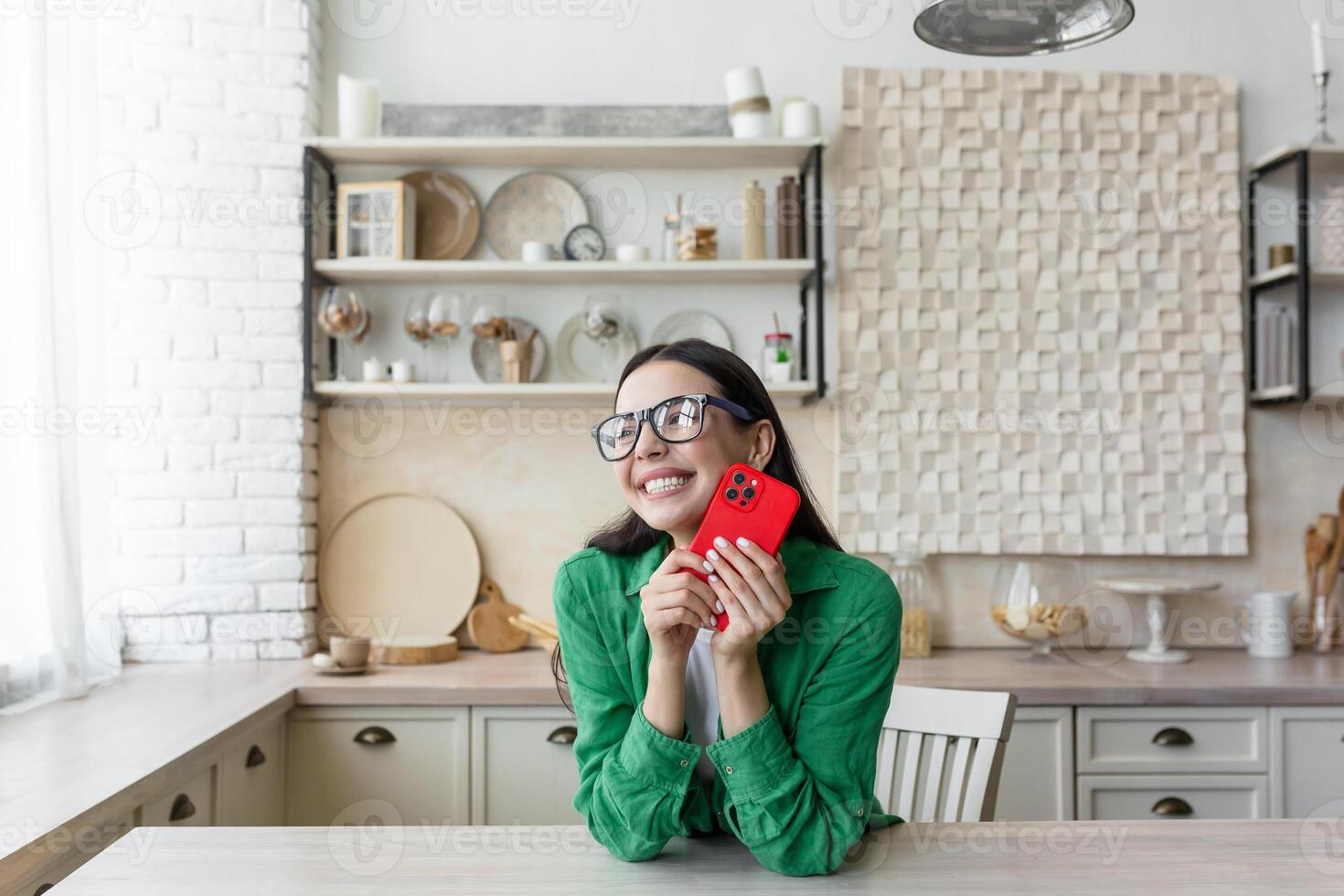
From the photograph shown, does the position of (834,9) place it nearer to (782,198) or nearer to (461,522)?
(782,198)

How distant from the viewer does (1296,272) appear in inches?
111

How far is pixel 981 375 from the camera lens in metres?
2.99

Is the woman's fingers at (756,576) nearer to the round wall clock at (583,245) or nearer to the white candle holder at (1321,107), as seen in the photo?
the round wall clock at (583,245)

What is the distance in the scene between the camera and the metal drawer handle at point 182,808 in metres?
1.83

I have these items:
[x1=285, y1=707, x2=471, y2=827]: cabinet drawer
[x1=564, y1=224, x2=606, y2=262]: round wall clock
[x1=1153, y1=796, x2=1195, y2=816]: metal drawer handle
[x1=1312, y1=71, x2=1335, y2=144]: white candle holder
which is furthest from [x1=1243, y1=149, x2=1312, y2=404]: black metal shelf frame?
[x1=285, y1=707, x2=471, y2=827]: cabinet drawer

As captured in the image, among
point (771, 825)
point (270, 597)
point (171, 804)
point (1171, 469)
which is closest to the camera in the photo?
point (771, 825)

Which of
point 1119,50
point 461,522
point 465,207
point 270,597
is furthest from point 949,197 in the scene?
point 270,597

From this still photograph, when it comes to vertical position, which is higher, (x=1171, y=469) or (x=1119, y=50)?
(x=1119, y=50)

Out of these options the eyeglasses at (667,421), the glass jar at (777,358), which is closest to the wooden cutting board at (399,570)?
the glass jar at (777,358)

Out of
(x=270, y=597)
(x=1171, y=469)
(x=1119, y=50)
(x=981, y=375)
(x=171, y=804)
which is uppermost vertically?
(x=1119, y=50)

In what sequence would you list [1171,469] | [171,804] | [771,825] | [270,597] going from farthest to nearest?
[1171,469], [270,597], [171,804], [771,825]

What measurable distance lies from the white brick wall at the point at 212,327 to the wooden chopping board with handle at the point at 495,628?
434mm

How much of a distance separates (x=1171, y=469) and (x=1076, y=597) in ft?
1.44

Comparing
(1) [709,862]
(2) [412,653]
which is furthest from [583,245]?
(1) [709,862]
